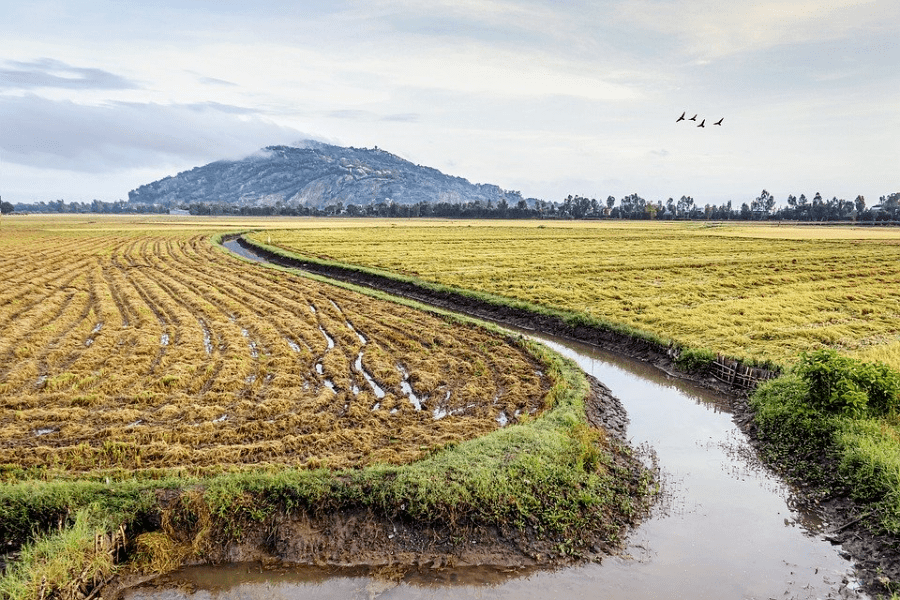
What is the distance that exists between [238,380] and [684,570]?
10.5 metres

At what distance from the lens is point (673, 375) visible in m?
17.5

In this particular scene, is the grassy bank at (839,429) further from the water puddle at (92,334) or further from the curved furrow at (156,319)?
the water puddle at (92,334)

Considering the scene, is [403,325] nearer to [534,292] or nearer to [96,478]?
[534,292]

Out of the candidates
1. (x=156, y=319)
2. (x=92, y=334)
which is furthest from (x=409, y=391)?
(x=156, y=319)

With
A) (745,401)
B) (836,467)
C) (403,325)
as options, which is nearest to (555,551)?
(836,467)

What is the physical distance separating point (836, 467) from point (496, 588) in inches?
292

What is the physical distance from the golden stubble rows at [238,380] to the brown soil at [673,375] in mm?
3290

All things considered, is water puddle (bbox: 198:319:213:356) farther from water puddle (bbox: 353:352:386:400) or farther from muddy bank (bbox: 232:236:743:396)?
muddy bank (bbox: 232:236:743:396)

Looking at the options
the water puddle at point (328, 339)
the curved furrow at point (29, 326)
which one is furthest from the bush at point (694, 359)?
the curved furrow at point (29, 326)

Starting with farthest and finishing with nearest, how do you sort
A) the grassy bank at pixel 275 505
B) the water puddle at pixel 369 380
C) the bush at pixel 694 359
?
the bush at pixel 694 359, the water puddle at pixel 369 380, the grassy bank at pixel 275 505

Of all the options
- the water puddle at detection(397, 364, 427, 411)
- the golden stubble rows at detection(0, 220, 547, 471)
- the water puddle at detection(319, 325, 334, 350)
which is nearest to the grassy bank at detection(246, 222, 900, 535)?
the golden stubble rows at detection(0, 220, 547, 471)

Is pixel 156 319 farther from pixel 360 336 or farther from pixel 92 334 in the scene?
pixel 360 336

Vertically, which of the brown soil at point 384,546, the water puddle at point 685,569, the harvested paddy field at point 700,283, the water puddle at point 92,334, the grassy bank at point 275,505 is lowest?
the water puddle at point 685,569

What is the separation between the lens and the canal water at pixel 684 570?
25.1 ft
